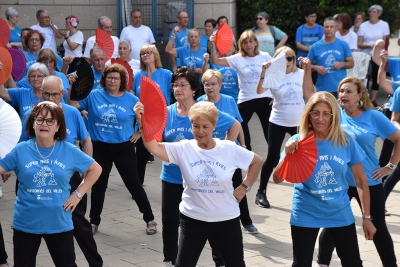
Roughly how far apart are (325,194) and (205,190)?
84cm

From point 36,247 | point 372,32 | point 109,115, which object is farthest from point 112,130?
point 372,32

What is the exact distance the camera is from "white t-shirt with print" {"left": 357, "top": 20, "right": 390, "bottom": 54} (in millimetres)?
15957

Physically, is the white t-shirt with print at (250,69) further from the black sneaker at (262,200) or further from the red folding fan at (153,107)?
the red folding fan at (153,107)

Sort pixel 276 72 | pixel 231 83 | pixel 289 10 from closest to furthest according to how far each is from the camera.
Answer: pixel 276 72 → pixel 231 83 → pixel 289 10

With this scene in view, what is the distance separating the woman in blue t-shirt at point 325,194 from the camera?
5.21m

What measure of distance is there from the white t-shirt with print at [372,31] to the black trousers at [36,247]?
12.0 metres

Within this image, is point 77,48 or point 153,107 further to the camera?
point 77,48

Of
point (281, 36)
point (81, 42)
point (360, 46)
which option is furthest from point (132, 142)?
point (360, 46)

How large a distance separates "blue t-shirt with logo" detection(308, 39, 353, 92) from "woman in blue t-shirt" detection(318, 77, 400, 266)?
193 inches

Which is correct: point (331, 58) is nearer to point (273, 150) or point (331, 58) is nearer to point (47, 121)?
point (273, 150)

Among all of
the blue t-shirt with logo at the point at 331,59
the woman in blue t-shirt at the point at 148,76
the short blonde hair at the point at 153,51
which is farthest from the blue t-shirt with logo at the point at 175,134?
the blue t-shirt with logo at the point at 331,59

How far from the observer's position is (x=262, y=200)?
8.64 metres

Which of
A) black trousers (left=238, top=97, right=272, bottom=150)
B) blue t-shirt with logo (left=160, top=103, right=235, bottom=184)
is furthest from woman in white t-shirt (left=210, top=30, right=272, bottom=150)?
blue t-shirt with logo (left=160, top=103, right=235, bottom=184)

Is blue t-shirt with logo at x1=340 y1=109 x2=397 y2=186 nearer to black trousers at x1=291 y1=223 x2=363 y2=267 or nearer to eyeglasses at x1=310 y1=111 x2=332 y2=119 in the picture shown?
eyeglasses at x1=310 y1=111 x2=332 y2=119
